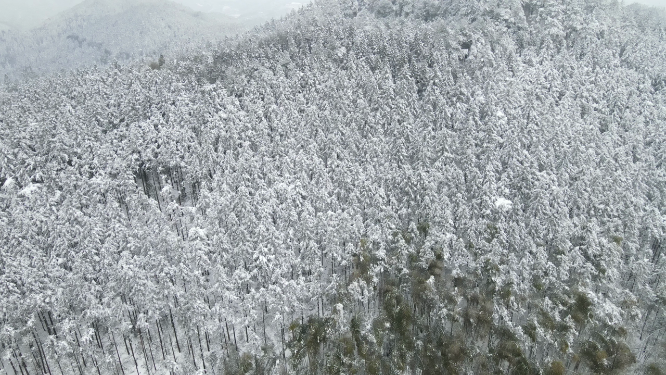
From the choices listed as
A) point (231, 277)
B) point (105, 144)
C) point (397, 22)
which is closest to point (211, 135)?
point (105, 144)

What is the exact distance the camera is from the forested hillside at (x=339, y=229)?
4788cm

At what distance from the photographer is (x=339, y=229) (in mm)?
52875

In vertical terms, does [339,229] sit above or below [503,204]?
above

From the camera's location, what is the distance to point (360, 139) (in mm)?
69375

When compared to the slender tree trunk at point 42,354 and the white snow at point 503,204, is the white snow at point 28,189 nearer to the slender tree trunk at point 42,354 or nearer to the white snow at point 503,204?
the slender tree trunk at point 42,354

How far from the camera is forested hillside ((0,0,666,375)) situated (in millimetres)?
47875

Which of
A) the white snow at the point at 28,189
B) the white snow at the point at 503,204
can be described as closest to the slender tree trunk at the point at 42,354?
the white snow at the point at 28,189

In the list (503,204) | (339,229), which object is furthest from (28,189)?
(503,204)

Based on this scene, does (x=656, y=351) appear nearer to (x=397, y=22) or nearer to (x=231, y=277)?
(x=231, y=277)

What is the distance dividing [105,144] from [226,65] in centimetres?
4120

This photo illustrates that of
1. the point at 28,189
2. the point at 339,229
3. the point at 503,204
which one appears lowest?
the point at 503,204

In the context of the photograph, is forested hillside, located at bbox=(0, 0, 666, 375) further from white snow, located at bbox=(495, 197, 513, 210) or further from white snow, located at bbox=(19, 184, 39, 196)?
white snow, located at bbox=(495, 197, 513, 210)

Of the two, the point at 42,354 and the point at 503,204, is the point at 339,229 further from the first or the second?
the point at 42,354

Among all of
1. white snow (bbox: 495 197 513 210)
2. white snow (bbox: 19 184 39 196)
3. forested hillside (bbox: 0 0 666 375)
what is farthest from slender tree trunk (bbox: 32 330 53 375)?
white snow (bbox: 495 197 513 210)
